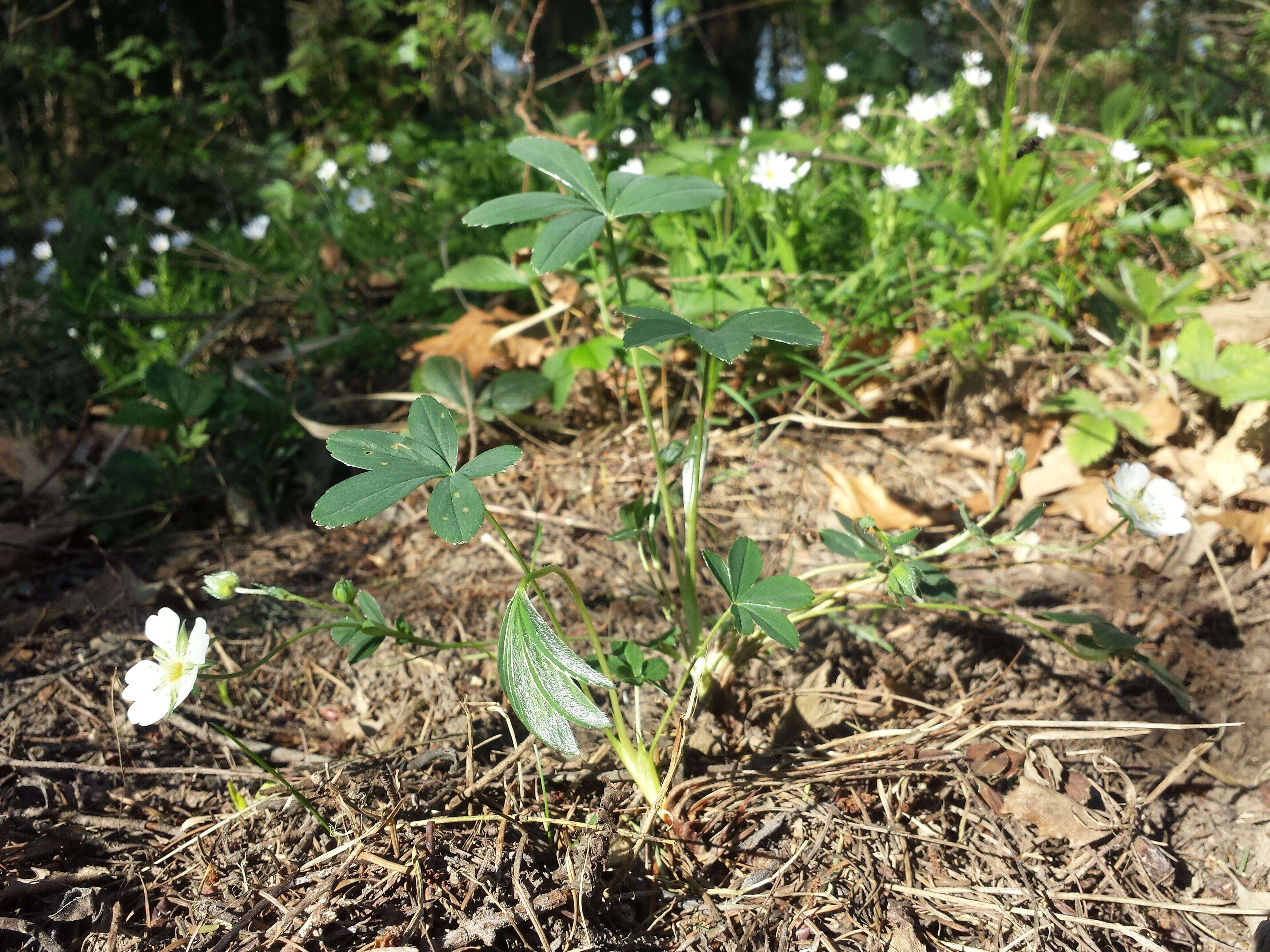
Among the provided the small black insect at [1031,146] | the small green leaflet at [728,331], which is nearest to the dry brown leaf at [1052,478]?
the small black insect at [1031,146]

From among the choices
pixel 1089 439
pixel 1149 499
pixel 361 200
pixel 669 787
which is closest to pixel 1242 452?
pixel 1089 439

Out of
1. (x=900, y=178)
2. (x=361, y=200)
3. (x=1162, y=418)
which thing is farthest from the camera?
(x=361, y=200)

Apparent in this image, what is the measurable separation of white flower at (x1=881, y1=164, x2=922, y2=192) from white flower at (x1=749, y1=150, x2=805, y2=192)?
0.24m

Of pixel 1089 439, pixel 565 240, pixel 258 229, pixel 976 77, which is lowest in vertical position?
pixel 1089 439

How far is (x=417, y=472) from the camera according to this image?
833mm

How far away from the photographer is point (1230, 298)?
1829 millimetres

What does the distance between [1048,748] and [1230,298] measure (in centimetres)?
140

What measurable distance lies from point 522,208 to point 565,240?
0.09 metres

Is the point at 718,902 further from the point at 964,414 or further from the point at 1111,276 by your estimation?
the point at 1111,276

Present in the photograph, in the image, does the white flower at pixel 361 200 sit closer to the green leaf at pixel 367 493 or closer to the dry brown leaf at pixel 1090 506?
the green leaf at pixel 367 493

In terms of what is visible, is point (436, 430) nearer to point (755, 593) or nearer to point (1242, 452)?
point (755, 593)

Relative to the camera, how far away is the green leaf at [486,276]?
69.5 inches

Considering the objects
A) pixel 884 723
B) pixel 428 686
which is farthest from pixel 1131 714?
pixel 428 686

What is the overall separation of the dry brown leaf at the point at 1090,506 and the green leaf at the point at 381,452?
143 cm
